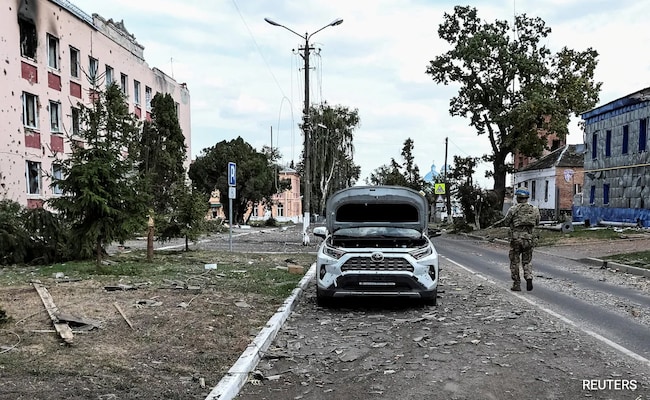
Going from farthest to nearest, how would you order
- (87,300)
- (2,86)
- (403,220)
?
1. (2,86)
2. (403,220)
3. (87,300)

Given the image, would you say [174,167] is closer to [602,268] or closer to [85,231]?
[85,231]

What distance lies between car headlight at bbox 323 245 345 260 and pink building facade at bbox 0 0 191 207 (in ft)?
43.1

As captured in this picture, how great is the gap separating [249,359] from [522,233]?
7045 mm

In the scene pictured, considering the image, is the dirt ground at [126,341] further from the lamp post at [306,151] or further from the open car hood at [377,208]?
the lamp post at [306,151]

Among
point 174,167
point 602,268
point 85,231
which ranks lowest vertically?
point 602,268

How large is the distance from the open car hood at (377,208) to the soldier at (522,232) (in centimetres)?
171

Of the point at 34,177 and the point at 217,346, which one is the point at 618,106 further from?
the point at 217,346

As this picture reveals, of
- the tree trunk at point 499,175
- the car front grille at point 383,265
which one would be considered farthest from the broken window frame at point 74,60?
the tree trunk at point 499,175

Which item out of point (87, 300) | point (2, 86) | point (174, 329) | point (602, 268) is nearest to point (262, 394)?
point (174, 329)

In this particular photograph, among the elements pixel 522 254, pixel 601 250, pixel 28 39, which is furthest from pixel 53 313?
pixel 28 39

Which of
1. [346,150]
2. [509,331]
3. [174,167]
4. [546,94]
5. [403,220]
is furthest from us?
[346,150]

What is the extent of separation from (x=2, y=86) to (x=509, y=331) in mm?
21065

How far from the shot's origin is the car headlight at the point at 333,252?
8.99 m

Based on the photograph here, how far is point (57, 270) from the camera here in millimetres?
12344
